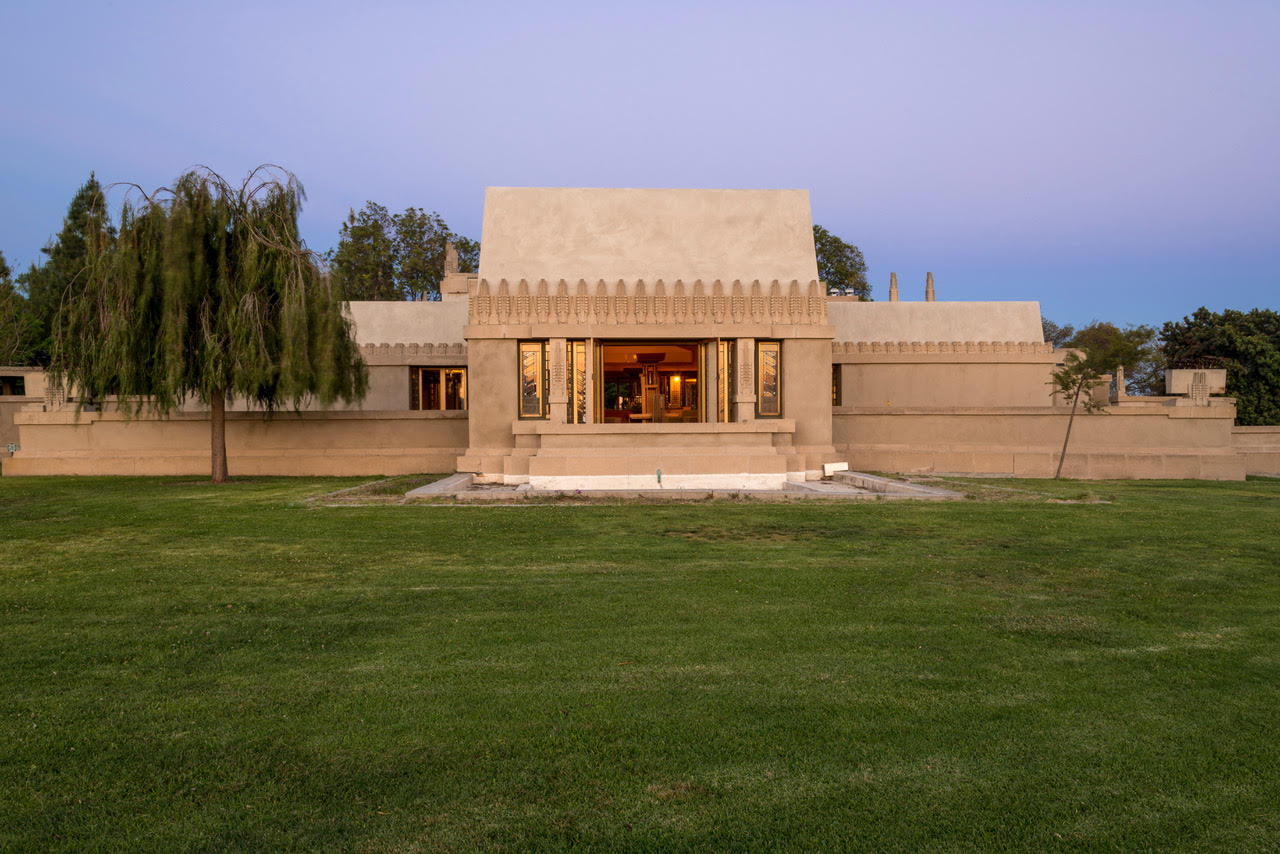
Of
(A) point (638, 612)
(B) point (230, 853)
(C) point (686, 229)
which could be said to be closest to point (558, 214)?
(C) point (686, 229)

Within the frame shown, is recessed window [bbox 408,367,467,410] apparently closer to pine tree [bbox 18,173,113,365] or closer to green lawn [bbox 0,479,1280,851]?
green lawn [bbox 0,479,1280,851]

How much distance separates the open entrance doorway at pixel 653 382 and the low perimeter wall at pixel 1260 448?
2256 cm

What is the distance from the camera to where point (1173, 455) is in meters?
25.7

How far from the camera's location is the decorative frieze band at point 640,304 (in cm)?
2306

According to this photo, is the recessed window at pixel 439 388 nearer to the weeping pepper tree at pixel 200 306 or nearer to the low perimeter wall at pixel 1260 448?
the weeping pepper tree at pixel 200 306

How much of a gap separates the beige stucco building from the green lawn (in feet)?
33.7

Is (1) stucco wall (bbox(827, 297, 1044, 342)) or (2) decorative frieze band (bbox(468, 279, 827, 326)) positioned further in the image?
(1) stucco wall (bbox(827, 297, 1044, 342))

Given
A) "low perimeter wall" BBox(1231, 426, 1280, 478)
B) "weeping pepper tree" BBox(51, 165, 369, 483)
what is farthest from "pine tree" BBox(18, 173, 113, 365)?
"low perimeter wall" BBox(1231, 426, 1280, 478)

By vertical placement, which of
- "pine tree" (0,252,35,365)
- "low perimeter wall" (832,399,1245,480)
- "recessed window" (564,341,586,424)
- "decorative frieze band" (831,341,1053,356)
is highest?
"pine tree" (0,252,35,365)

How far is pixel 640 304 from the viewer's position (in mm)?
23234

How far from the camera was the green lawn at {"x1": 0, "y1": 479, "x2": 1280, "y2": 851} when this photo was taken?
3967 mm

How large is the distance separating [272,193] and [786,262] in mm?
14909

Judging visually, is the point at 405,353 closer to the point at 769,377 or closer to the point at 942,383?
the point at 769,377

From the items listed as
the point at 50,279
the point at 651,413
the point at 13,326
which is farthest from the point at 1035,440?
the point at 50,279
